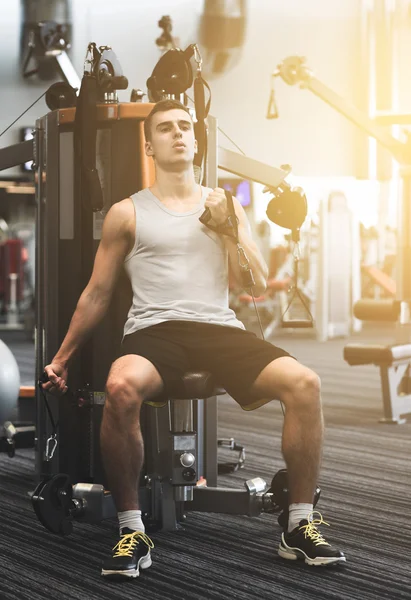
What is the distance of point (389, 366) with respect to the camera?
158 inches

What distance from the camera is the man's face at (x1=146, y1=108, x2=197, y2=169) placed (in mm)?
2184

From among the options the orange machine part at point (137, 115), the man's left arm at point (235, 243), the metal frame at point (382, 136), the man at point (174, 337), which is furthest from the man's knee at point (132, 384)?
the metal frame at point (382, 136)

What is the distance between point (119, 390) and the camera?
1.92 m

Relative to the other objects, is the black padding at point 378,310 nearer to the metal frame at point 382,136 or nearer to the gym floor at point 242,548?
the metal frame at point 382,136

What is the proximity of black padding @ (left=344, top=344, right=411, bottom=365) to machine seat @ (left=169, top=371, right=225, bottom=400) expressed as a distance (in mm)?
2161

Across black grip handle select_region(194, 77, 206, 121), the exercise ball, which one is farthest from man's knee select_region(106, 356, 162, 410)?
the exercise ball

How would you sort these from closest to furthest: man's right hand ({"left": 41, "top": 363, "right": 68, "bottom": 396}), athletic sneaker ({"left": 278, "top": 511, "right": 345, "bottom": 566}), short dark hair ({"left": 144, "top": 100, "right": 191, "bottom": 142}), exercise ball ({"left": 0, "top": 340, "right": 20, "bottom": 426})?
athletic sneaker ({"left": 278, "top": 511, "right": 345, "bottom": 566})
man's right hand ({"left": 41, "top": 363, "right": 68, "bottom": 396})
short dark hair ({"left": 144, "top": 100, "right": 191, "bottom": 142})
exercise ball ({"left": 0, "top": 340, "right": 20, "bottom": 426})

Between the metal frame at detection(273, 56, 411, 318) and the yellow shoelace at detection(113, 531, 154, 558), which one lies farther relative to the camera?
the metal frame at detection(273, 56, 411, 318)

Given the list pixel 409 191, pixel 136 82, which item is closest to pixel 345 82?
pixel 136 82

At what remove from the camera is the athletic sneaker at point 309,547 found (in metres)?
1.92

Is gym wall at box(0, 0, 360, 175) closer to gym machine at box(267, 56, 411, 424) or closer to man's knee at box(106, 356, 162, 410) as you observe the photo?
gym machine at box(267, 56, 411, 424)

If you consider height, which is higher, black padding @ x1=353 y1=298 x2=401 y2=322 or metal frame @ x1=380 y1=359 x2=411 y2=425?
black padding @ x1=353 y1=298 x2=401 y2=322

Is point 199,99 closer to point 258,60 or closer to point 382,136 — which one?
point 382,136

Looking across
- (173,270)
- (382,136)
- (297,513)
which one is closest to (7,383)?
(173,270)
